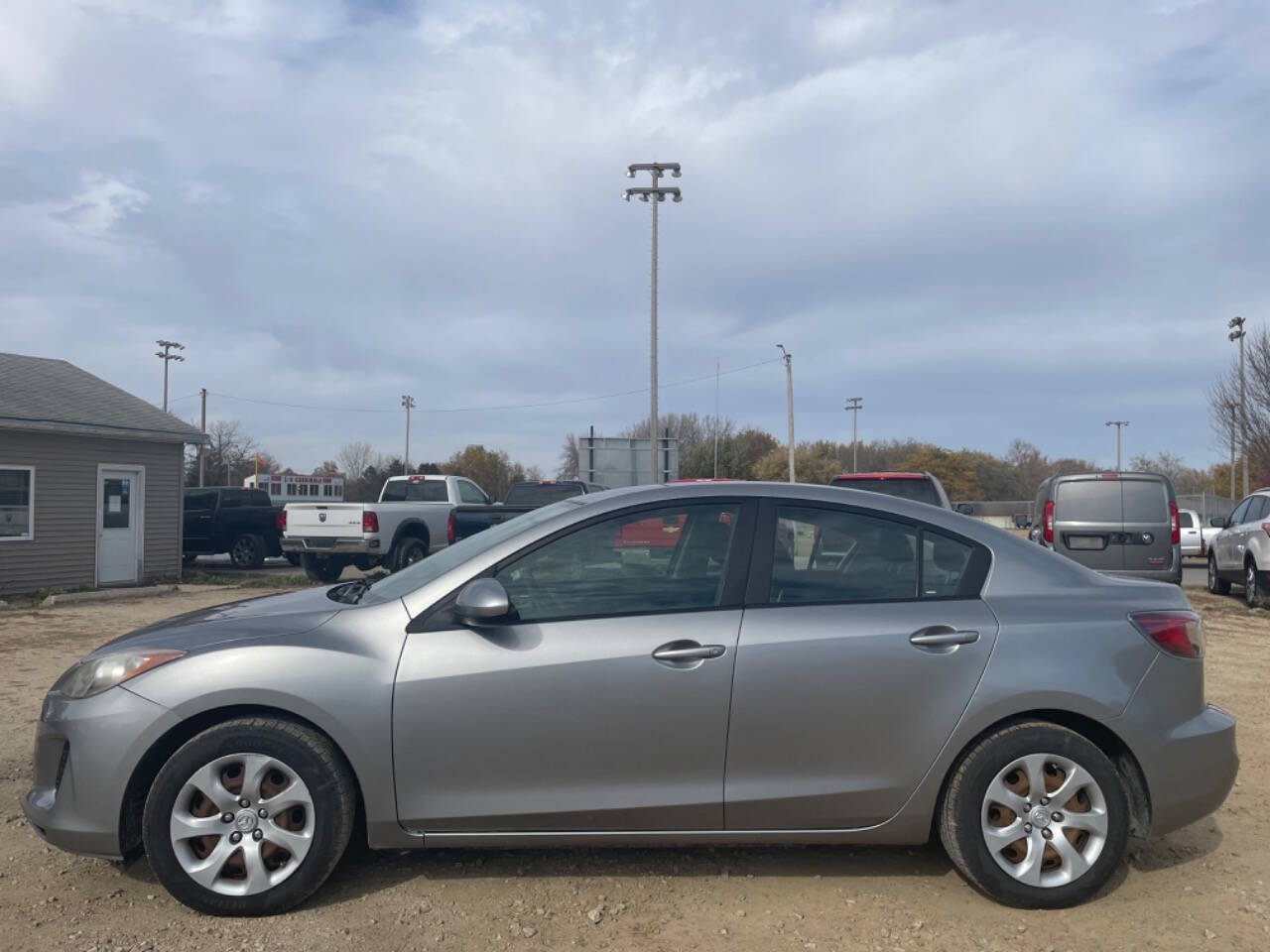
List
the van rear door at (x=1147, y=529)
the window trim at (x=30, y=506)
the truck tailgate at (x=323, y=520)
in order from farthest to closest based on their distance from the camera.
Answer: the truck tailgate at (x=323, y=520), the window trim at (x=30, y=506), the van rear door at (x=1147, y=529)

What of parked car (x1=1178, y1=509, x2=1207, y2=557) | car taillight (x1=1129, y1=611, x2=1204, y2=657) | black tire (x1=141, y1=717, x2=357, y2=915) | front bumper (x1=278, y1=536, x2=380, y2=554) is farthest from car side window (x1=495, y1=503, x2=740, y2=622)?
parked car (x1=1178, y1=509, x2=1207, y2=557)

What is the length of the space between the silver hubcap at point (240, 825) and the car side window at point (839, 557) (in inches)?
76.8

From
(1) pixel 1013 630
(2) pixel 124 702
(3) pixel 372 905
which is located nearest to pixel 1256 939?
(1) pixel 1013 630

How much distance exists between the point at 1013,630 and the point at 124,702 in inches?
131

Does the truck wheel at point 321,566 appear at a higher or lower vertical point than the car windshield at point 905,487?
lower

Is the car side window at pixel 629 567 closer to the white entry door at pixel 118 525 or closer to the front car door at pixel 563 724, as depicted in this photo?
the front car door at pixel 563 724

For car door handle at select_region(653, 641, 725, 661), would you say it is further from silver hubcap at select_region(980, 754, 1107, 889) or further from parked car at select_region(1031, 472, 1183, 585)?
parked car at select_region(1031, 472, 1183, 585)

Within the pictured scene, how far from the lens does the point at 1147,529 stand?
12180 millimetres

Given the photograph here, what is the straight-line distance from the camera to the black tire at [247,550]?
21.9m

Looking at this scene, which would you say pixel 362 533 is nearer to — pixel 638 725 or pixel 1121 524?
pixel 1121 524

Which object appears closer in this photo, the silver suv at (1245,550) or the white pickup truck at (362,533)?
the silver suv at (1245,550)

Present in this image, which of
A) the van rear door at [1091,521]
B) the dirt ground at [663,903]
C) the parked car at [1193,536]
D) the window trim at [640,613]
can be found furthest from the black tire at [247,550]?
the parked car at [1193,536]

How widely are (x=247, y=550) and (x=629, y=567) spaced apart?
1981cm

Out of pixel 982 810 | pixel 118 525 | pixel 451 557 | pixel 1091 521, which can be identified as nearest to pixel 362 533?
pixel 118 525
